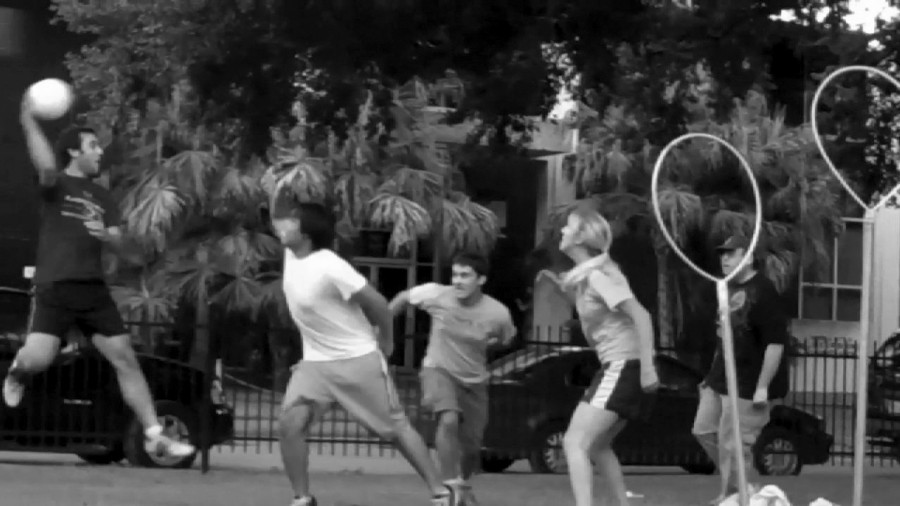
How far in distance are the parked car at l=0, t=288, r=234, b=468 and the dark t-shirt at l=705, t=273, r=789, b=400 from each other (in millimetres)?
5758

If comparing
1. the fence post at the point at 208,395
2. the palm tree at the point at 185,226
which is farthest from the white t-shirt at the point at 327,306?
the palm tree at the point at 185,226

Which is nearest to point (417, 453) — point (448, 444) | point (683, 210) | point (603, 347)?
point (603, 347)

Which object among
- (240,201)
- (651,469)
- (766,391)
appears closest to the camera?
(766,391)

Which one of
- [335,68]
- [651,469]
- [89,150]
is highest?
[335,68]

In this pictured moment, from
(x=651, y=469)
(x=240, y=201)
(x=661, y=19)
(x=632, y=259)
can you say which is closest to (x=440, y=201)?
(x=240, y=201)

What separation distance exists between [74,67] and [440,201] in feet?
29.8

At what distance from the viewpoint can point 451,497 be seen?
10414 mm

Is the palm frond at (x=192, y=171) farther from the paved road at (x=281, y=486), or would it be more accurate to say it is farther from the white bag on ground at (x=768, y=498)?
the white bag on ground at (x=768, y=498)

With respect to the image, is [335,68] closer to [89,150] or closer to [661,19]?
[661,19]

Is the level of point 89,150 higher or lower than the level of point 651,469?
higher

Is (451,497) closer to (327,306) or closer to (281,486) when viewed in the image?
(327,306)

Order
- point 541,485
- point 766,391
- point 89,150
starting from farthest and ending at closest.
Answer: point 541,485, point 766,391, point 89,150

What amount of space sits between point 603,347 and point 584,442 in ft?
1.77

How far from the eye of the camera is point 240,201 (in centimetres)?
3125
